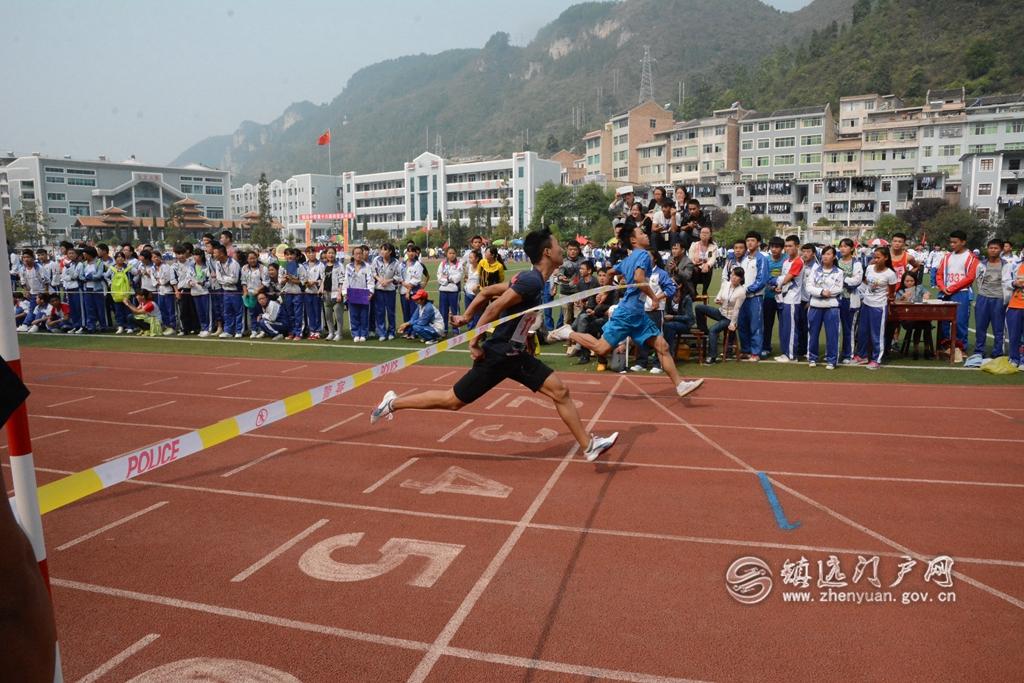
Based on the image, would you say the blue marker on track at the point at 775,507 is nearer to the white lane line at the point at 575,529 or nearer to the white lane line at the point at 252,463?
the white lane line at the point at 575,529

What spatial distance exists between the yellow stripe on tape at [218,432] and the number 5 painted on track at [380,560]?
1.60 m

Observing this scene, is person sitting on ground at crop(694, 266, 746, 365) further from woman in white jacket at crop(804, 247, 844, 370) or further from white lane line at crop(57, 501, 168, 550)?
white lane line at crop(57, 501, 168, 550)

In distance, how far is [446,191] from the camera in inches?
4336

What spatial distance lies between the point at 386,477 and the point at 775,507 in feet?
11.0

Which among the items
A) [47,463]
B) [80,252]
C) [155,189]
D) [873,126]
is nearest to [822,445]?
[47,463]

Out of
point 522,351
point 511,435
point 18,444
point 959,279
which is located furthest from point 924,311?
point 18,444

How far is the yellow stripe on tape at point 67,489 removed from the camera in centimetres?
228

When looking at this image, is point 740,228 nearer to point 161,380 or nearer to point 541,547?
point 161,380

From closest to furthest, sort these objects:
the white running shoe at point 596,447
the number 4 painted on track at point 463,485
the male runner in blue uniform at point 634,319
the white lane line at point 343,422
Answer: the number 4 painted on track at point 463,485
the white running shoe at point 596,447
the white lane line at point 343,422
the male runner in blue uniform at point 634,319

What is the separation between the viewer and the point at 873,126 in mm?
80750

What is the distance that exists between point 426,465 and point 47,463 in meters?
3.92

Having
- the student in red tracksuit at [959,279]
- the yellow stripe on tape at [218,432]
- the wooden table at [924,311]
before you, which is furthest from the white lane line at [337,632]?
the student in red tracksuit at [959,279]

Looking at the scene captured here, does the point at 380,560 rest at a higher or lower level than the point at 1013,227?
lower

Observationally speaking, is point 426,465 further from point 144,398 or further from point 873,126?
point 873,126
